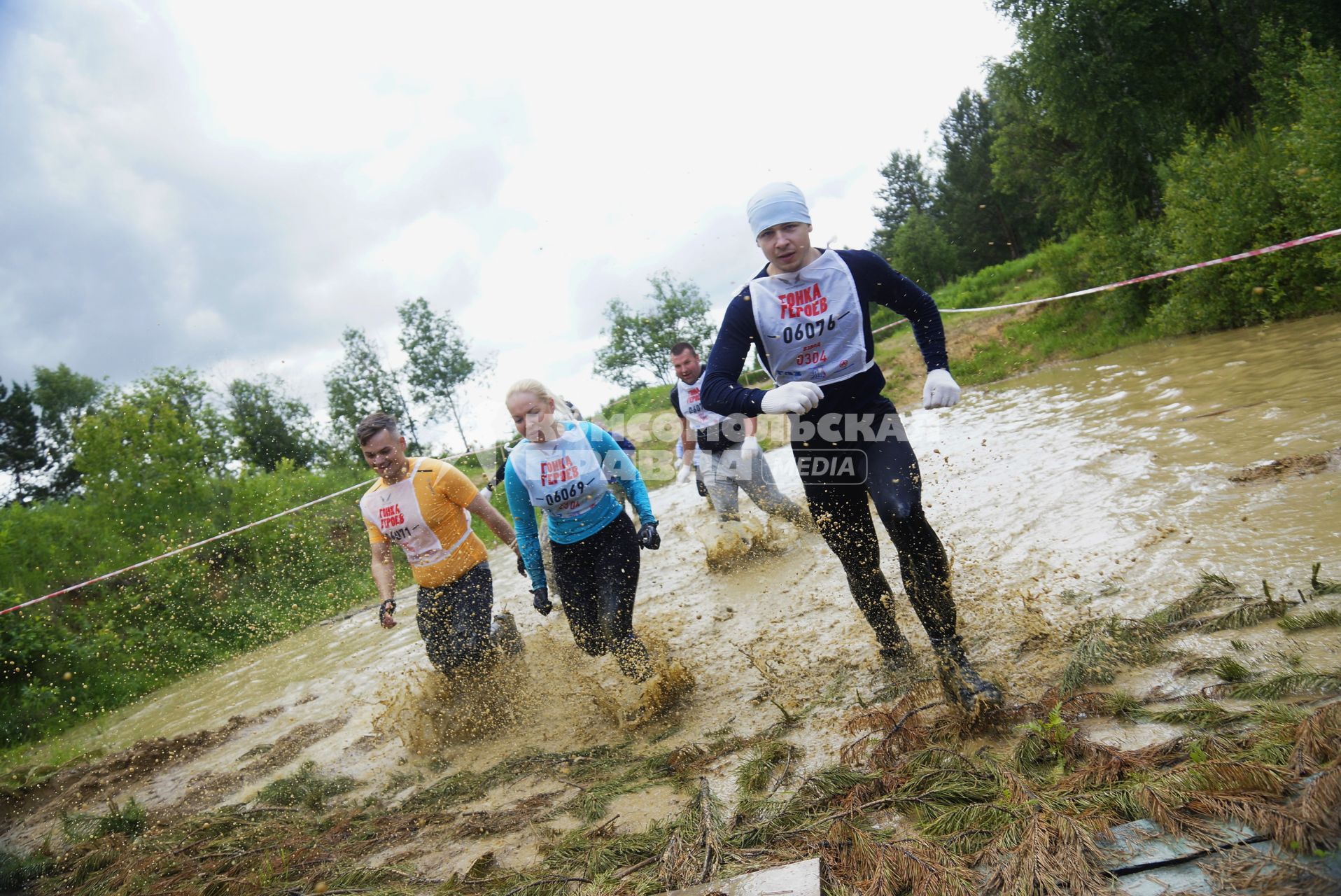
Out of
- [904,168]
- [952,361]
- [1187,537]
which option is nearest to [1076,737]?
[1187,537]

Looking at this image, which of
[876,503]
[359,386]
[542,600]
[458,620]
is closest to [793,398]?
[876,503]

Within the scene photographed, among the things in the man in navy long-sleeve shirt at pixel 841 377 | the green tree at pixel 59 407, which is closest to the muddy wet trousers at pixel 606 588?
the man in navy long-sleeve shirt at pixel 841 377

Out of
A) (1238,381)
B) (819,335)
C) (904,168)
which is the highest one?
(904,168)

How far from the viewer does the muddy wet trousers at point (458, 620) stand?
205 inches

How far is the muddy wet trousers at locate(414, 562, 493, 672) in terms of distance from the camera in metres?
5.21

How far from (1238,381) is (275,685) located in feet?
36.8

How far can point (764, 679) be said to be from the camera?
452 centimetres

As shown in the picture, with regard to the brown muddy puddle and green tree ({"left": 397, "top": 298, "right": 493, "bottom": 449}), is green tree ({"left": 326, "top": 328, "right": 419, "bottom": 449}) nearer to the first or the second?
green tree ({"left": 397, "top": 298, "right": 493, "bottom": 449})

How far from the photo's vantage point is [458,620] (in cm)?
523

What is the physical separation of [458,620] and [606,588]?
1.14m

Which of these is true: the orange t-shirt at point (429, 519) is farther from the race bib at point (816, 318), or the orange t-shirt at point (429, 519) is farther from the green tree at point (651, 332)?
the green tree at point (651, 332)

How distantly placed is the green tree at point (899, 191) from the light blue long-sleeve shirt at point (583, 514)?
70121 millimetres

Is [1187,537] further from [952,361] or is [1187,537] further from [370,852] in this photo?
[952,361]

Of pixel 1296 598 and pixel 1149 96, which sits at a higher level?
pixel 1149 96
